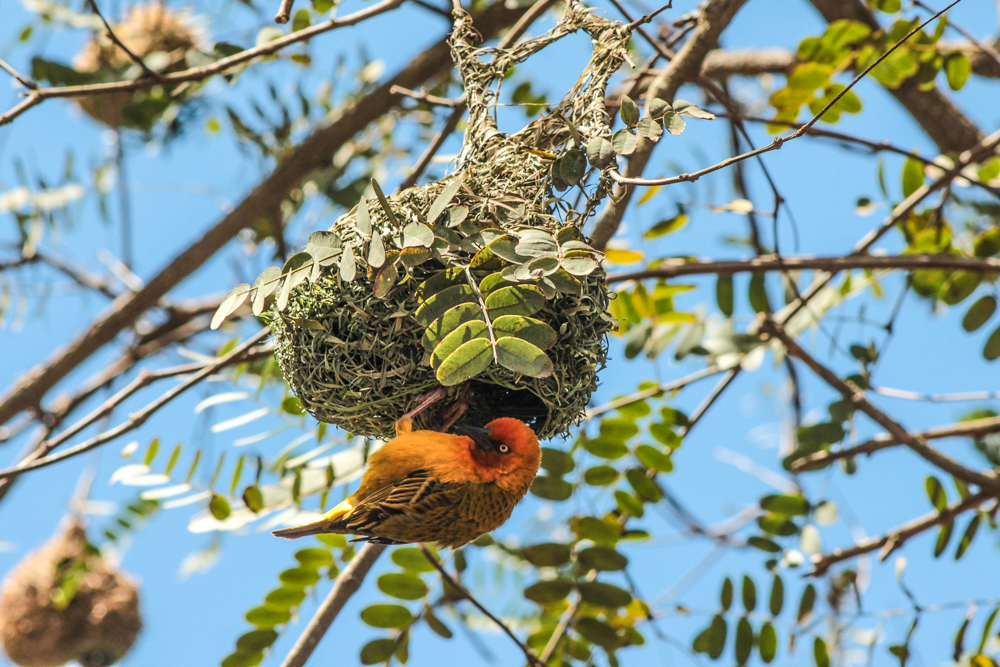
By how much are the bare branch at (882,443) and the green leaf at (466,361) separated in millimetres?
1549

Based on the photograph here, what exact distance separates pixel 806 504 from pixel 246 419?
160cm

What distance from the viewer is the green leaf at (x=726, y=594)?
260cm

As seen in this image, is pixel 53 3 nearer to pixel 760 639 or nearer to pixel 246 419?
pixel 246 419

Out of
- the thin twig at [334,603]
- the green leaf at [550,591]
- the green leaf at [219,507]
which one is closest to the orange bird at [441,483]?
the thin twig at [334,603]

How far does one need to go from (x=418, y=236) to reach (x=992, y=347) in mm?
1985

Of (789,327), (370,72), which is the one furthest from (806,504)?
(370,72)

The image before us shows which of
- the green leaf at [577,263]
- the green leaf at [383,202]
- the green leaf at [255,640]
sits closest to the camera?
the green leaf at [383,202]

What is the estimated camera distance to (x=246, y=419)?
2396 mm

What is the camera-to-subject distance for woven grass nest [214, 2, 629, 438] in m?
1.36

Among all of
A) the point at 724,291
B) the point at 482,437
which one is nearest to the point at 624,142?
the point at 482,437

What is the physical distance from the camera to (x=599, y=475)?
2.50 metres

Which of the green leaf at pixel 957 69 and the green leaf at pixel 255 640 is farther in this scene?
the green leaf at pixel 957 69

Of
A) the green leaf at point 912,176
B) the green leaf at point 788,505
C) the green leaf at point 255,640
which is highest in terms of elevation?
the green leaf at point 912,176

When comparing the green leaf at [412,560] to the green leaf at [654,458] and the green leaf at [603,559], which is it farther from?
the green leaf at [654,458]
